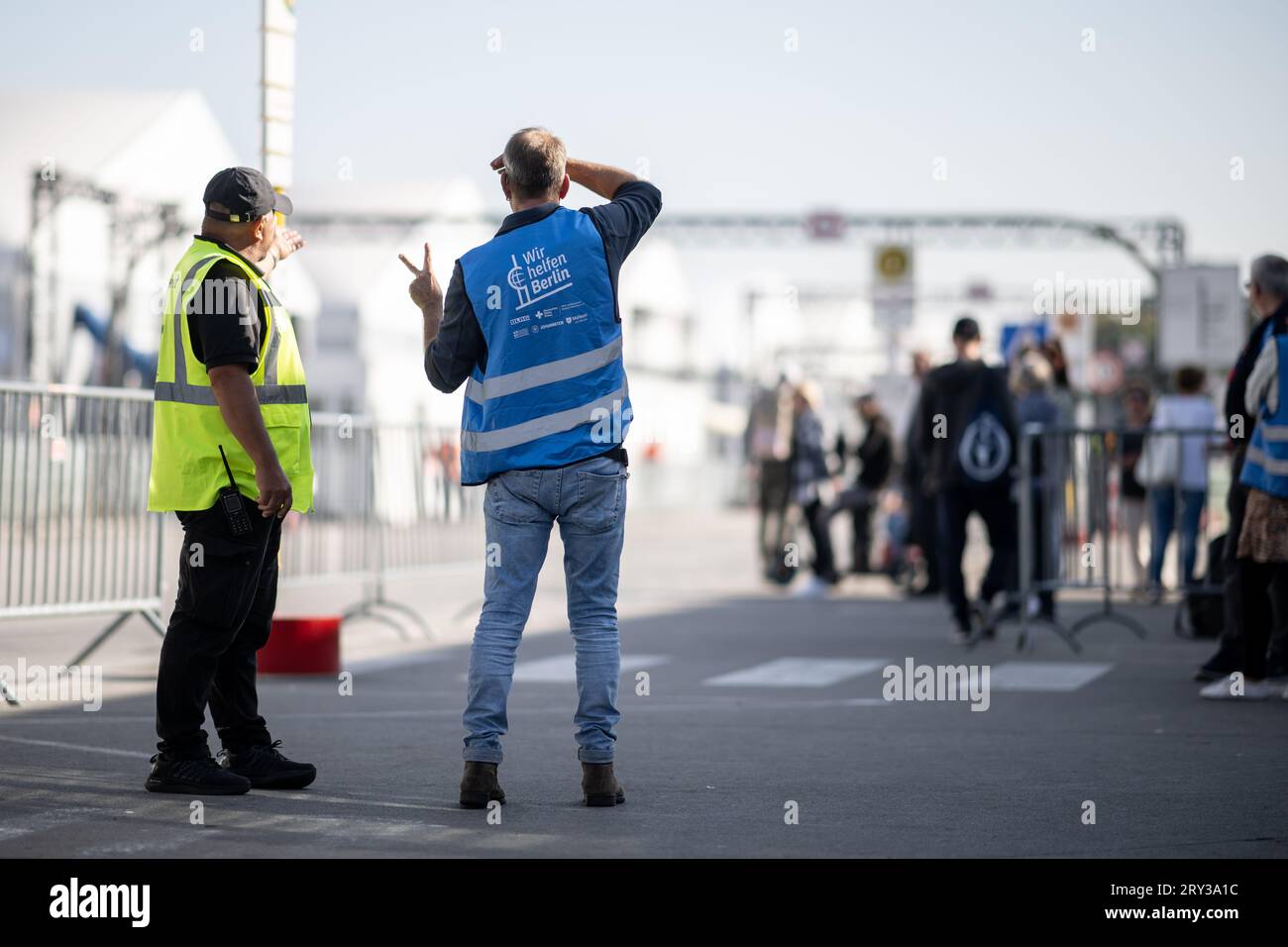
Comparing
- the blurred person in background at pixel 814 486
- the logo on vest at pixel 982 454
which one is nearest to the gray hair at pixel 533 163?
the logo on vest at pixel 982 454

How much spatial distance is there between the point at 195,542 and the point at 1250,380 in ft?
18.2

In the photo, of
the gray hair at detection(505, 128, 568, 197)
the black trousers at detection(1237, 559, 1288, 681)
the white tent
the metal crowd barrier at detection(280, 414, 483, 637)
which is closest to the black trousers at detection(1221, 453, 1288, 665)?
the black trousers at detection(1237, 559, 1288, 681)

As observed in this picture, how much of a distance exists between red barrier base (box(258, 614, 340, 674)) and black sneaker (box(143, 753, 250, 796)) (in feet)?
14.0

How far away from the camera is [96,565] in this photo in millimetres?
10836

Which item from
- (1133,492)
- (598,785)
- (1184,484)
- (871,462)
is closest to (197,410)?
(598,785)

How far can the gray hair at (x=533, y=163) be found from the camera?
19.9 ft

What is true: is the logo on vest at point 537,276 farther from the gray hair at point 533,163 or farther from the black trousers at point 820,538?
the black trousers at point 820,538

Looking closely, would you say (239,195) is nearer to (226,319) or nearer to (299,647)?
(226,319)

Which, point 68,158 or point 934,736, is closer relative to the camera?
point 934,736

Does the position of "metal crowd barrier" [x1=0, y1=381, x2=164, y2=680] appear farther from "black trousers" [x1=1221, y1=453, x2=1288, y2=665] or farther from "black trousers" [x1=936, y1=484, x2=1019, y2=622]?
"black trousers" [x1=1221, y1=453, x2=1288, y2=665]

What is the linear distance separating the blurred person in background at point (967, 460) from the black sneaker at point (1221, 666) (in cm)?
261
